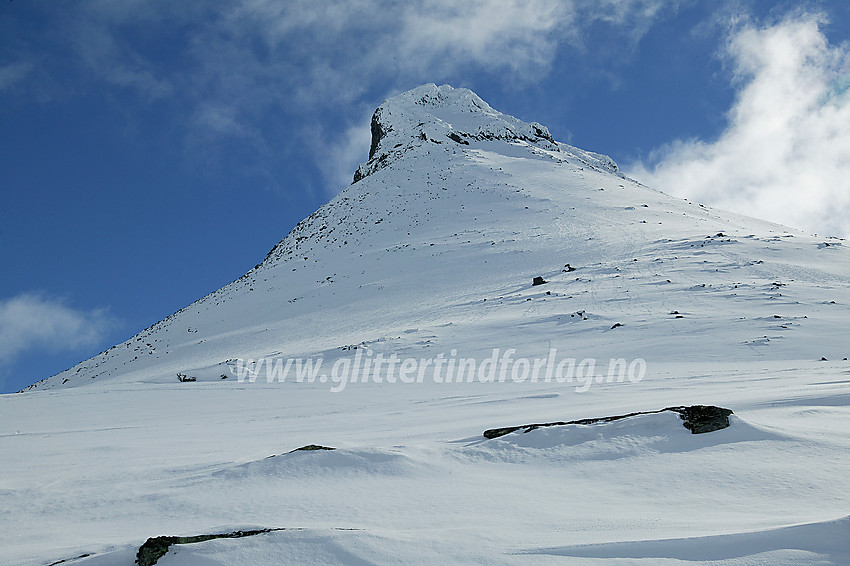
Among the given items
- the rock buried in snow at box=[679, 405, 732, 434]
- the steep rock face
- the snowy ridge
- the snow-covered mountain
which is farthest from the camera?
the steep rock face

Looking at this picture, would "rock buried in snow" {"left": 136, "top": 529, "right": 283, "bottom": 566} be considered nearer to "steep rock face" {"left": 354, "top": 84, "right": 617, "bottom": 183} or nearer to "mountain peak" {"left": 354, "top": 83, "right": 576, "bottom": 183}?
"mountain peak" {"left": 354, "top": 83, "right": 576, "bottom": 183}

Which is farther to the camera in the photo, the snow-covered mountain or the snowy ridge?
the snowy ridge

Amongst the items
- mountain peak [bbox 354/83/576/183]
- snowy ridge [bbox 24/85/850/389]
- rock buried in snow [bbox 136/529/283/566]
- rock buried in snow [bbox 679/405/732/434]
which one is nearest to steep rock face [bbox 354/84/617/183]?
mountain peak [bbox 354/83/576/183]

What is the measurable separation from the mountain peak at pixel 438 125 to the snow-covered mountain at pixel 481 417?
26958 millimetres

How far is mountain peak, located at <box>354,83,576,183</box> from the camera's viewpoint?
52594 mm

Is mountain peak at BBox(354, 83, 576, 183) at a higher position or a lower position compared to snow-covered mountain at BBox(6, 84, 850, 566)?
higher

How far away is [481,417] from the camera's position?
707cm

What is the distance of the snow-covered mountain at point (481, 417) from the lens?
3.21 m

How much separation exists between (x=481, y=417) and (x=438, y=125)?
50816mm

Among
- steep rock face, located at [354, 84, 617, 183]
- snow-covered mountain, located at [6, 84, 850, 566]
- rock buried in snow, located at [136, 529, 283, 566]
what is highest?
steep rock face, located at [354, 84, 617, 183]

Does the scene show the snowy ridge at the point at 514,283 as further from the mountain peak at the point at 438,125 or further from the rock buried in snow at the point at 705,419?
the mountain peak at the point at 438,125

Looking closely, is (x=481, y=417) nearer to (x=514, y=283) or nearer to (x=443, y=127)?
(x=514, y=283)

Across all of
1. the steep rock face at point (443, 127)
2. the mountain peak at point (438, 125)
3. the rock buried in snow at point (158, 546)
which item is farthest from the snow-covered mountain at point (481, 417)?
the mountain peak at point (438, 125)

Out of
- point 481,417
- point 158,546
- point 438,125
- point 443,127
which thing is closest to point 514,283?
point 481,417
